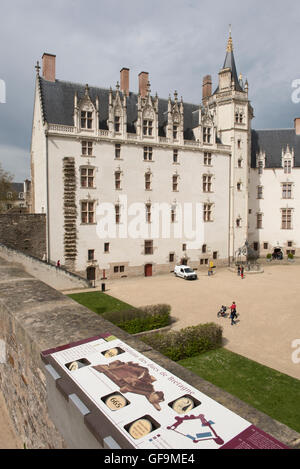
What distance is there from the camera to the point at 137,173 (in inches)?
1188

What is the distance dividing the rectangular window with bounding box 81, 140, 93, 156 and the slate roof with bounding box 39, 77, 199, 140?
214 cm

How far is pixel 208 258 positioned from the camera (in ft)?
113

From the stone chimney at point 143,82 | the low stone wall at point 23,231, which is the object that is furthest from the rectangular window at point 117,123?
the low stone wall at point 23,231

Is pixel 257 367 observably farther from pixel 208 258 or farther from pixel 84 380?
pixel 208 258

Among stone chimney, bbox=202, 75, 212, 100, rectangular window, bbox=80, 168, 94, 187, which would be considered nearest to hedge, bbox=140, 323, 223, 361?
rectangular window, bbox=80, 168, 94, 187

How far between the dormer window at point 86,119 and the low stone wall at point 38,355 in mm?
22435

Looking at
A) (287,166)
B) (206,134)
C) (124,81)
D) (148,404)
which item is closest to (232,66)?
(206,134)

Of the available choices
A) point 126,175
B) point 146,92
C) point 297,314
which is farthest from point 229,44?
point 297,314

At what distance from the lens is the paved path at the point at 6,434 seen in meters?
6.97

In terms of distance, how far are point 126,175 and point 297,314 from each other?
60.2 ft

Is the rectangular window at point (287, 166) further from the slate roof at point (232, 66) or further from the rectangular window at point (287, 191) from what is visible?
the slate roof at point (232, 66)

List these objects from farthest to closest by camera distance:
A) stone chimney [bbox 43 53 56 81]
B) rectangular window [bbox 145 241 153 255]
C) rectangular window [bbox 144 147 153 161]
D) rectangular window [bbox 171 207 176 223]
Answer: rectangular window [bbox 171 207 176 223] < rectangular window [bbox 145 241 153 255] < rectangular window [bbox 144 147 153 161] < stone chimney [bbox 43 53 56 81]

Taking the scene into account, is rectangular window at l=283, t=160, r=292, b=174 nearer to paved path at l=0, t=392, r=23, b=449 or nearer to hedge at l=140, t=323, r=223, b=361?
hedge at l=140, t=323, r=223, b=361

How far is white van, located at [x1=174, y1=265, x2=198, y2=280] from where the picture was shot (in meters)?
29.2
